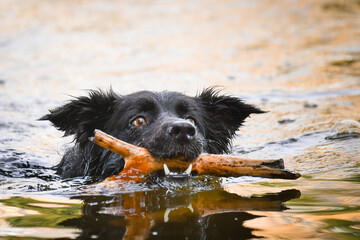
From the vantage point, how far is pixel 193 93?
38.4 ft

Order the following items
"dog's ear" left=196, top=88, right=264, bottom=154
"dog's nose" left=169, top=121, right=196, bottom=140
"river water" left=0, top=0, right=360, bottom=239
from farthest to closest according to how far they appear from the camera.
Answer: "dog's ear" left=196, top=88, right=264, bottom=154
"dog's nose" left=169, top=121, right=196, bottom=140
"river water" left=0, top=0, right=360, bottom=239

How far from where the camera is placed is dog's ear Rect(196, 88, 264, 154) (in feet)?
22.6

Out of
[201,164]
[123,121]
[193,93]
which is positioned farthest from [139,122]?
[193,93]

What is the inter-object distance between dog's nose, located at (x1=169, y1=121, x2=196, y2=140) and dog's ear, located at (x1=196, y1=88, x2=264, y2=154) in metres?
1.61

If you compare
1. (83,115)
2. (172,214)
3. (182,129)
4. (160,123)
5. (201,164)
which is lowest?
(172,214)

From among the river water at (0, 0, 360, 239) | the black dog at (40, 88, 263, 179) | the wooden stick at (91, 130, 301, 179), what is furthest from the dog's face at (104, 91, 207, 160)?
the river water at (0, 0, 360, 239)

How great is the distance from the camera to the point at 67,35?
58.4 feet

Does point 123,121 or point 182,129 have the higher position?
point 123,121

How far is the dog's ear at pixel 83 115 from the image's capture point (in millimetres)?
6152

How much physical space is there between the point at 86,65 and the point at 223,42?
4.67 meters

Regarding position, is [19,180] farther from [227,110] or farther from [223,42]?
[223,42]

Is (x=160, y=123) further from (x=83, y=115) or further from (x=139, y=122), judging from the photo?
(x=83, y=115)

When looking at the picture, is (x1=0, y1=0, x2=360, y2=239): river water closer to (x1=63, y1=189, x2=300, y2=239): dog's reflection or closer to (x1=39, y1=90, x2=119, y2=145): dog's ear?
(x1=63, y1=189, x2=300, y2=239): dog's reflection

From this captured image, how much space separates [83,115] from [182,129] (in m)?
1.70
